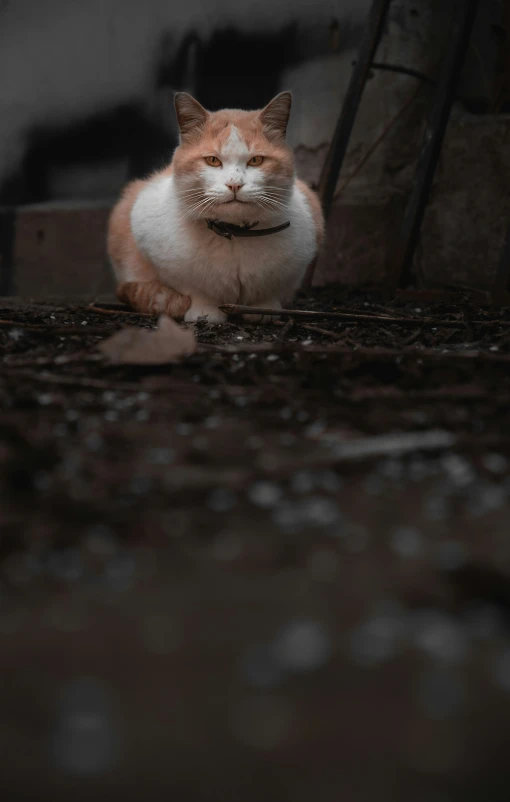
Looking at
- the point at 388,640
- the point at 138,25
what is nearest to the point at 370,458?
the point at 388,640

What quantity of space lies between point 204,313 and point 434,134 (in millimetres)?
1368

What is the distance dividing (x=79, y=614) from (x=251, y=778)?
0.20 m

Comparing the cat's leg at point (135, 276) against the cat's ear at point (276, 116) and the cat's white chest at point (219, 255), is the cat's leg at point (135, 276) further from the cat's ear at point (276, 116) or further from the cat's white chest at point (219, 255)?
the cat's ear at point (276, 116)

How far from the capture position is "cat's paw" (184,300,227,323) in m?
2.29

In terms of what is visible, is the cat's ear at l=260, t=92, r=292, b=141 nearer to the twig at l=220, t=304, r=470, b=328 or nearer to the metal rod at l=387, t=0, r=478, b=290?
the twig at l=220, t=304, r=470, b=328

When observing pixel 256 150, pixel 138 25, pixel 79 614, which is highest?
pixel 138 25

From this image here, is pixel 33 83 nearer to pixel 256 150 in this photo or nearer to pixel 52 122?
pixel 52 122

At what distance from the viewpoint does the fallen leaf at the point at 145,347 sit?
1.35 m

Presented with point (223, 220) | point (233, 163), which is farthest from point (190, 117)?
point (223, 220)

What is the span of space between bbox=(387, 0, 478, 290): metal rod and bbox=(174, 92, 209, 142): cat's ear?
3.65 ft

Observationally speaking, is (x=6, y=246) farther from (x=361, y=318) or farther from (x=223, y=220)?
(x=361, y=318)

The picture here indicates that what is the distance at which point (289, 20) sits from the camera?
11.6ft

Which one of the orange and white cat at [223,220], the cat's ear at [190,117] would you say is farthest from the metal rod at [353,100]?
the cat's ear at [190,117]

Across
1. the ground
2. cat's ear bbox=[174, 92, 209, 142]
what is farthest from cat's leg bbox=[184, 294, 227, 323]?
the ground
